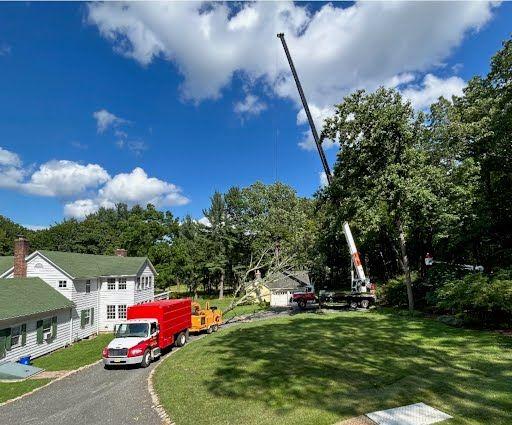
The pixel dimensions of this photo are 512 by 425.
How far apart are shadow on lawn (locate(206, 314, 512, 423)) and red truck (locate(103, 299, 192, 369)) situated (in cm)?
318

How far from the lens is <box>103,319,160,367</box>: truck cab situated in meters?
18.1

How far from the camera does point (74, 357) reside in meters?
23.4

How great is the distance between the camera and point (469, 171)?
2806cm

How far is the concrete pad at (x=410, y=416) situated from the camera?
8125 millimetres

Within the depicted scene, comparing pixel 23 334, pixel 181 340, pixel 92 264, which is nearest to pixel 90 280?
pixel 92 264

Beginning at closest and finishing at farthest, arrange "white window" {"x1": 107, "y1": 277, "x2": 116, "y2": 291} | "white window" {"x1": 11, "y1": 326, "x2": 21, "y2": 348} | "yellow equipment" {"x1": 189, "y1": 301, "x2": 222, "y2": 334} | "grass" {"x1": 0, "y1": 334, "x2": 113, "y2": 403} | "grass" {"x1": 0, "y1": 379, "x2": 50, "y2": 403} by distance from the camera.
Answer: "grass" {"x1": 0, "y1": 379, "x2": 50, "y2": 403} < "grass" {"x1": 0, "y1": 334, "x2": 113, "y2": 403} < "white window" {"x1": 11, "y1": 326, "x2": 21, "y2": 348} < "yellow equipment" {"x1": 189, "y1": 301, "x2": 222, "y2": 334} < "white window" {"x1": 107, "y1": 277, "x2": 116, "y2": 291}

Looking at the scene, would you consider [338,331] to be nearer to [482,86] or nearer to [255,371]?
[255,371]

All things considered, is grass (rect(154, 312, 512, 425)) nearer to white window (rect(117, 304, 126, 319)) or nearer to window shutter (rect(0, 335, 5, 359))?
window shutter (rect(0, 335, 5, 359))

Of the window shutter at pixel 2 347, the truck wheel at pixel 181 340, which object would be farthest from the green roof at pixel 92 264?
the truck wheel at pixel 181 340

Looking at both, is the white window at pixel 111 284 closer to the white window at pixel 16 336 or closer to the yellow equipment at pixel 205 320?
the yellow equipment at pixel 205 320

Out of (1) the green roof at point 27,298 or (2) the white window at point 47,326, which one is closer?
(1) the green roof at point 27,298

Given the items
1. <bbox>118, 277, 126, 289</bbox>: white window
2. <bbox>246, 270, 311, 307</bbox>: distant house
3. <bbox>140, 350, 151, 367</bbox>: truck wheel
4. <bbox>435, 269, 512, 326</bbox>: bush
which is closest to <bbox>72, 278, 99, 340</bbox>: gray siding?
<bbox>118, 277, 126, 289</bbox>: white window

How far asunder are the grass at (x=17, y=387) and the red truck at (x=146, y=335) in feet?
9.89

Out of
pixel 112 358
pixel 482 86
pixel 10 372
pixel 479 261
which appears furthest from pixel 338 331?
pixel 482 86
